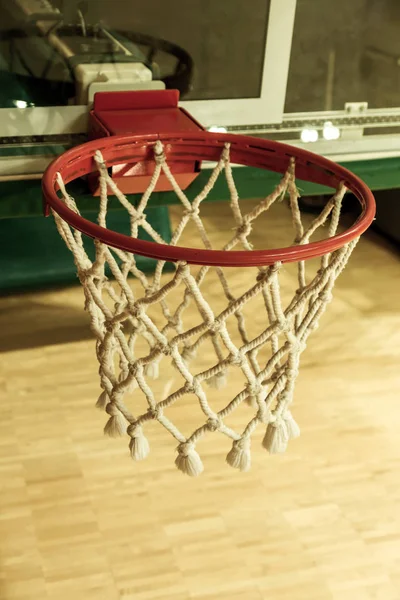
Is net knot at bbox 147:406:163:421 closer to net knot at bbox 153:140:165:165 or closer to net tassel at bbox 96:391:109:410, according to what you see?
net tassel at bbox 96:391:109:410

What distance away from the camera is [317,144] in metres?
1.90

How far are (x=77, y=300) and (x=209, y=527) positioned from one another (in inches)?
39.0

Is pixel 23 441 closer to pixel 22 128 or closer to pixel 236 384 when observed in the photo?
pixel 236 384

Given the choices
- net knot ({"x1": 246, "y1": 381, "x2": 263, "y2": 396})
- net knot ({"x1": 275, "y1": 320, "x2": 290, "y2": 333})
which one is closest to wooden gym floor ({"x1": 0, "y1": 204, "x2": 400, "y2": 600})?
net knot ({"x1": 246, "y1": 381, "x2": 263, "y2": 396})

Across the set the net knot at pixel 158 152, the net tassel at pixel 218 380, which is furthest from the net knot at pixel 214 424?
the net knot at pixel 158 152

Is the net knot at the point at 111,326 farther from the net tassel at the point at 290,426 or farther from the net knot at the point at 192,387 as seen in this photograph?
the net tassel at the point at 290,426

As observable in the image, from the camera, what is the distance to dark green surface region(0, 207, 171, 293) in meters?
2.19

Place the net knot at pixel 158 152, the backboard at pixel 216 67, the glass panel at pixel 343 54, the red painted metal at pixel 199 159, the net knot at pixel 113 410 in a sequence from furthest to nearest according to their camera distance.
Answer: the glass panel at pixel 343 54 < the backboard at pixel 216 67 < the net knot at pixel 158 152 < the net knot at pixel 113 410 < the red painted metal at pixel 199 159

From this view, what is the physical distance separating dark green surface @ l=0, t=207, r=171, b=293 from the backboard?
0.54m

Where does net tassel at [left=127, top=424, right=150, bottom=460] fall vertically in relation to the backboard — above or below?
below

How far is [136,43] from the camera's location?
1.67 m

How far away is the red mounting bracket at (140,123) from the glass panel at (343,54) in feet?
1.19

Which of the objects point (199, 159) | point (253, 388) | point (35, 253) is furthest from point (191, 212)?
point (35, 253)

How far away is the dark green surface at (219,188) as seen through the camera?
1.67m
